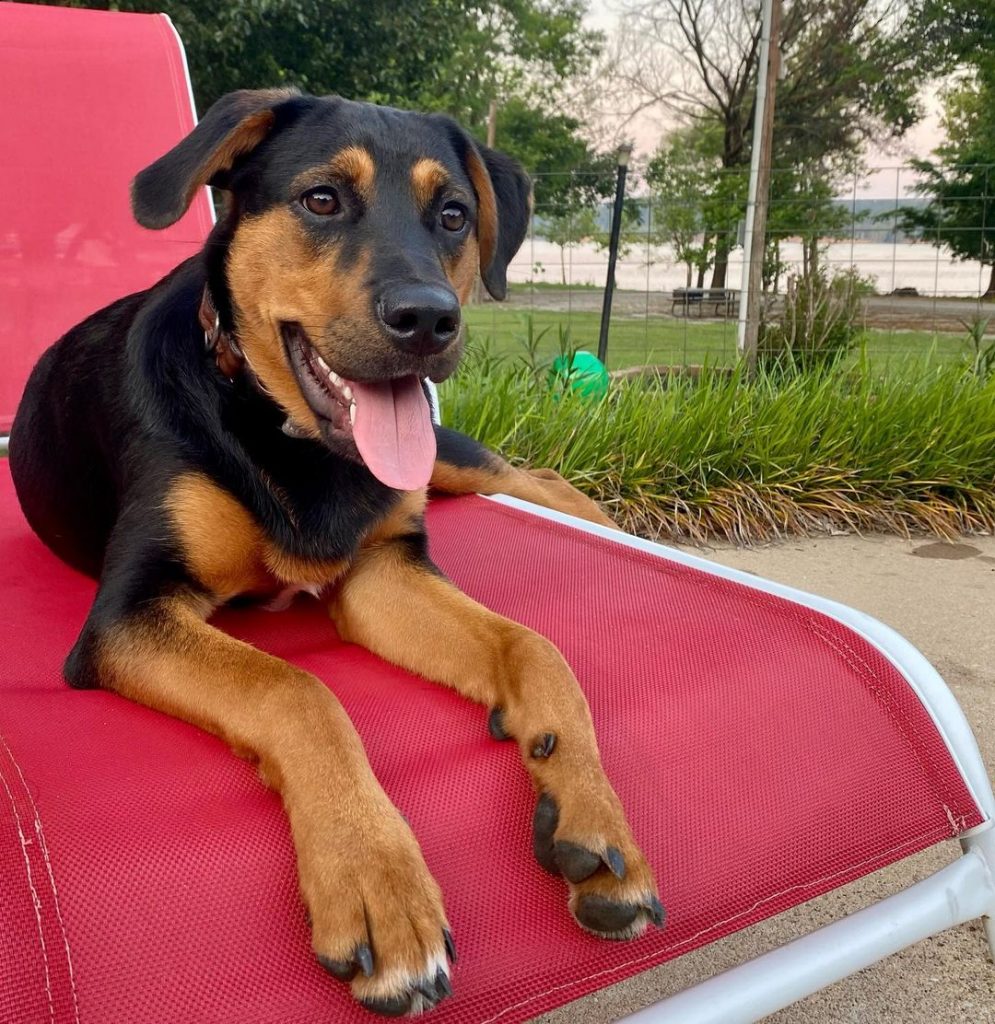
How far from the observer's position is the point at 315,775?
Answer: 1.46 meters

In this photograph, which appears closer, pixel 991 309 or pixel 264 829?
pixel 264 829

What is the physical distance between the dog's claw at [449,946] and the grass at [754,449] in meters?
4.20

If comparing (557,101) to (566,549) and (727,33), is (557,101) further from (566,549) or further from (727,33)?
(566,549)

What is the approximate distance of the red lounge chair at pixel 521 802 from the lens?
129 centimetres

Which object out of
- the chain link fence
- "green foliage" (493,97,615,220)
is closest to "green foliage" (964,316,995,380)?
the chain link fence

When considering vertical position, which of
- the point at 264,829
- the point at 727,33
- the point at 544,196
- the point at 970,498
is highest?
the point at 727,33

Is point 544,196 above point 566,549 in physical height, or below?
above

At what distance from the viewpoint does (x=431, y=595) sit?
2.16 meters

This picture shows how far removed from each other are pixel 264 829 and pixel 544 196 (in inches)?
557

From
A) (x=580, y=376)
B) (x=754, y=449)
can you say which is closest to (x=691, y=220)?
(x=580, y=376)

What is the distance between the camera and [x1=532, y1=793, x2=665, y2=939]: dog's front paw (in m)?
1.42

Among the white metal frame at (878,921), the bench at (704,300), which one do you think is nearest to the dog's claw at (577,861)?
the white metal frame at (878,921)

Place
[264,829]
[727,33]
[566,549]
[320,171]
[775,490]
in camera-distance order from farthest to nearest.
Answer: [727,33] < [775,490] < [566,549] < [320,171] < [264,829]

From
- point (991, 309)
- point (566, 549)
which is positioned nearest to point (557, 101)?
point (991, 309)
